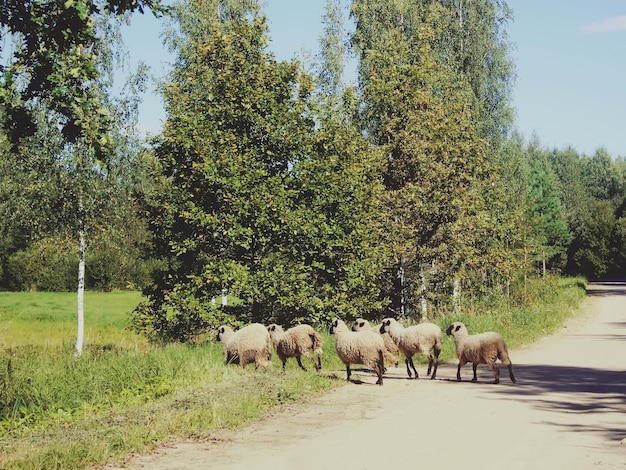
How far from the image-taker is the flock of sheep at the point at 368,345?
14.0m

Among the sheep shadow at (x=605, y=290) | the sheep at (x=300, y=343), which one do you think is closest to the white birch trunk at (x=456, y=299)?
the sheep at (x=300, y=343)

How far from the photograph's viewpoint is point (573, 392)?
42.9 feet

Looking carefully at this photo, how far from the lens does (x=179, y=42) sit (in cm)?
3456

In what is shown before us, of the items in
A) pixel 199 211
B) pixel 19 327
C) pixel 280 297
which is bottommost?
pixel 19 327

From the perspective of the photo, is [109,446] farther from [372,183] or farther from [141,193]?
[372,183]

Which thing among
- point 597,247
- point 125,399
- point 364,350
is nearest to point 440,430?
point 364,350

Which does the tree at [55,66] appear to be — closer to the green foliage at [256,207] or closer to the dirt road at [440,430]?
the dirt road at [440,430]

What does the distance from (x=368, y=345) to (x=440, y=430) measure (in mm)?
4390

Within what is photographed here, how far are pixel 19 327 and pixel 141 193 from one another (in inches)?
663

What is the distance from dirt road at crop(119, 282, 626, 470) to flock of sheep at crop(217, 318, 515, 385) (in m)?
0.54

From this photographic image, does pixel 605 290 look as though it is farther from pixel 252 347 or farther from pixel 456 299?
pixel 252 347

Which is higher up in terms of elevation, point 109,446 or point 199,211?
point 199,211

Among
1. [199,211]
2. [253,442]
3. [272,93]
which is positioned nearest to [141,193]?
[199,211]

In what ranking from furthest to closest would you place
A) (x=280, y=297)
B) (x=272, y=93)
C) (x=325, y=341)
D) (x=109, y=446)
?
(x=272, y=93)
(x=280, y=297)
(x=325, y=341)
(x=109, y=446)
